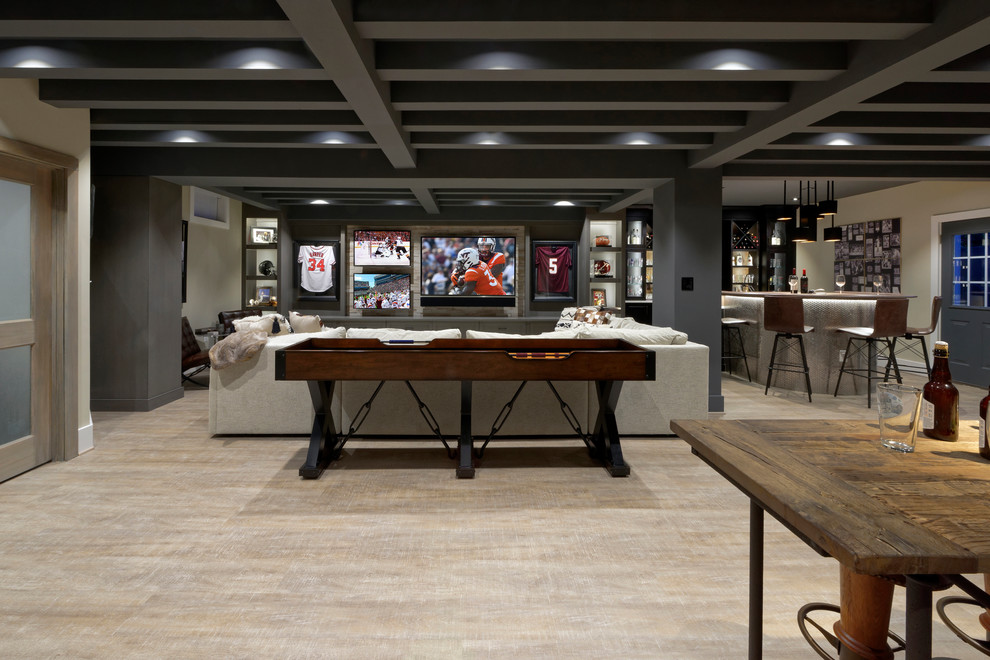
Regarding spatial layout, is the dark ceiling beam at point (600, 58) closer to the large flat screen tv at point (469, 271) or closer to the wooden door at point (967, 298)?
the wooden door at point (967, 298)

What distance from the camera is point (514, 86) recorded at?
390cm

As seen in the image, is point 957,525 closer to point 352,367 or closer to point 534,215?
point 352,367

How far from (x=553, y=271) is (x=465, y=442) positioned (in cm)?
606

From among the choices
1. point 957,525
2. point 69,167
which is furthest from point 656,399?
point 69,167

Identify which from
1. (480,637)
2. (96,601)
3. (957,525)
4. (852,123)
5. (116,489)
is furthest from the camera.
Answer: (852,123)

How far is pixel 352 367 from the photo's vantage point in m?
3.59

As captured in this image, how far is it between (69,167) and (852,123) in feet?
A: 17.1

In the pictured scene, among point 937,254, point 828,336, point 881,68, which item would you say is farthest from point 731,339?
point 881,68

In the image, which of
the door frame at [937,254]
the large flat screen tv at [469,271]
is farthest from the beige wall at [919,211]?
the large flat screen tv at [469,271]

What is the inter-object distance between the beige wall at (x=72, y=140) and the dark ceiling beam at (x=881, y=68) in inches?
178

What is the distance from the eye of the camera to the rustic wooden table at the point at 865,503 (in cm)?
97

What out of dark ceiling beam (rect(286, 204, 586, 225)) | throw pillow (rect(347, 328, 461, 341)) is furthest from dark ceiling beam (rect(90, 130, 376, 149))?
dark ceiling beam (rect(286, 204, 586, 225))

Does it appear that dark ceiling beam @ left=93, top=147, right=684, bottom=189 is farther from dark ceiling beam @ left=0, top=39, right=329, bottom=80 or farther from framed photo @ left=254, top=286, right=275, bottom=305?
framed photo @ left=254, top=286, right=275, bottom=305

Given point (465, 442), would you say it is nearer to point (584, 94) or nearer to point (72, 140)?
point (584, 94)
